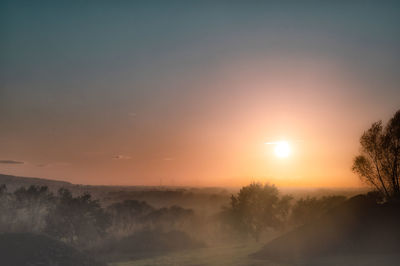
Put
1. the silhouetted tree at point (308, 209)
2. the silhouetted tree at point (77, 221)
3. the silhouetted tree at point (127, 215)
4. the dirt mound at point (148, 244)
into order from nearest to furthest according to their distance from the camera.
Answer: the dirt mound at point (148, 244)
the silhouetted tree at point (77, 221)
the silhouetted tree at point (308, 209)
the silhouetted tree at point (127, 215)

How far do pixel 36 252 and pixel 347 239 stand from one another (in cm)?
3916

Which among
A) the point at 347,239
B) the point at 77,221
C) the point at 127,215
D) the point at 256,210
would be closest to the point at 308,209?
the point at 256,210

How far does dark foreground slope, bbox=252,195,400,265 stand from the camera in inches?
1735

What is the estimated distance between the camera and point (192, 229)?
108 metres

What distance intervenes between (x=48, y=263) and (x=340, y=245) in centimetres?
3646

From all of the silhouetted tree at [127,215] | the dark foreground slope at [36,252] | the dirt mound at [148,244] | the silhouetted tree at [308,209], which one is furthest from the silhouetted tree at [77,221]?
the silhouetted tree at [308,209]

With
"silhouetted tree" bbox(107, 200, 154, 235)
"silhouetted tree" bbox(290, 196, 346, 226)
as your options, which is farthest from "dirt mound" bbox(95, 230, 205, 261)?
"silhouetted tree" bbox(290, 196, 346, 226)

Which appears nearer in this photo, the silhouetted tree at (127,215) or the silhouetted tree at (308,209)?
the silhouetted tree at (308,209)

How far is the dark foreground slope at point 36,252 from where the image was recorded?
126 ft

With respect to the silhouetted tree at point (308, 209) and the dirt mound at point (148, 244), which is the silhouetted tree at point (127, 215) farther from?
the silhouetted tree at point (308, 209)

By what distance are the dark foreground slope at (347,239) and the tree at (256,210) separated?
3565 cm

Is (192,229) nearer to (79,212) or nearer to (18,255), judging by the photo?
(79,212)

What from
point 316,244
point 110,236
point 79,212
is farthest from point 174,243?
point 316,244

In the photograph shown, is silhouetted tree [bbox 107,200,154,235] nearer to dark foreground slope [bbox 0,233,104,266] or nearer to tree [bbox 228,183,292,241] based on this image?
tree [bbox 228,183,292,241]
